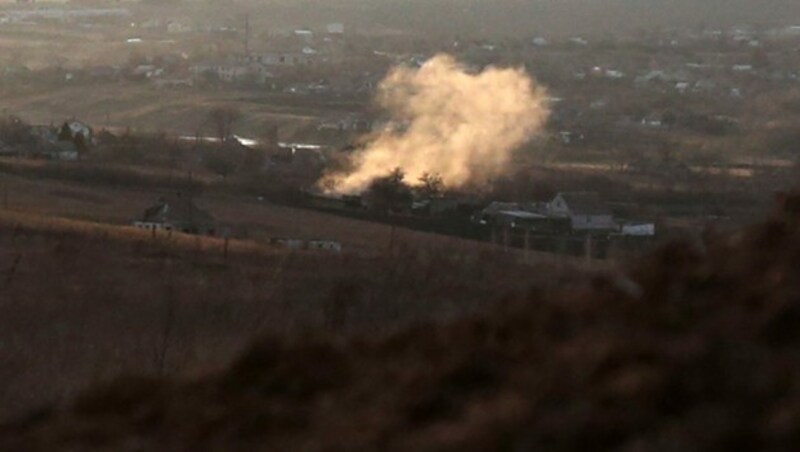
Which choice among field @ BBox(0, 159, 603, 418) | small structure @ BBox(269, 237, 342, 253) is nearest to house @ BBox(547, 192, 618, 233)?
field @ BBox(0, 159, 603, 418)

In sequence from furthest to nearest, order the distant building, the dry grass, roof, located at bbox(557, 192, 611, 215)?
the distant building, roof, located at bbox(557, 192, 611, 215), the dry grass

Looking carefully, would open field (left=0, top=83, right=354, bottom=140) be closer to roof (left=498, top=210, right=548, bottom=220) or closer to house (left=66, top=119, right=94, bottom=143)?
house (left=66, top=119, right=94, bottom=143)

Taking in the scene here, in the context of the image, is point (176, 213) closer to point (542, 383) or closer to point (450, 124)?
point (450, 124)

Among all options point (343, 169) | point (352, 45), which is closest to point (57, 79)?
point (352, 45)

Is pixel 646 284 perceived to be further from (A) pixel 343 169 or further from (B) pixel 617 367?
(A) pixel 343 169

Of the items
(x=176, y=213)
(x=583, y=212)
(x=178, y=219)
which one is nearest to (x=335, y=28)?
(x=583, y=212)

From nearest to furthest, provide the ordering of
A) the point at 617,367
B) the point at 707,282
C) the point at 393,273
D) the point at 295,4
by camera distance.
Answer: the point at 617,367 < the point at 707,282 < the point at 393,273 < the point at 295,4
